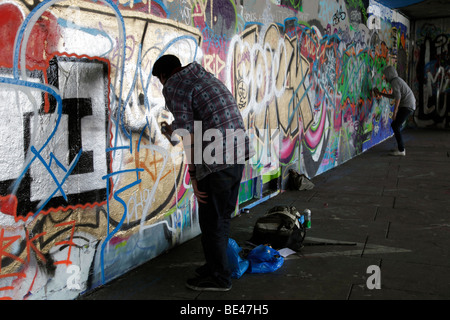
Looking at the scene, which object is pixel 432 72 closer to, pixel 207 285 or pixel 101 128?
pixel 207 285

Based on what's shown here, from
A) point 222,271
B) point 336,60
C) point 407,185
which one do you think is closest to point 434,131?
point 336,60

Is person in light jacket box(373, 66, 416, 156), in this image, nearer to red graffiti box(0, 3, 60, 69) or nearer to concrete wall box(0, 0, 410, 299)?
concrete wall box(0, 0, 410, 299)

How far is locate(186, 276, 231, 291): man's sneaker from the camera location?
3658 millimetres

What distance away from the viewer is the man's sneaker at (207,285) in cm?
366

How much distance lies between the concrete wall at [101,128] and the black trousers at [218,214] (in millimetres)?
816

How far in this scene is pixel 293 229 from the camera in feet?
15.0

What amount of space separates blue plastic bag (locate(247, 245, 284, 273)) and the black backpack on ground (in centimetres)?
39

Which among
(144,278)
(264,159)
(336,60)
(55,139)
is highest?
(336,60)

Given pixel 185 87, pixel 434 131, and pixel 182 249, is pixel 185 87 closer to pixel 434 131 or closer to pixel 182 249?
pixel 182 249

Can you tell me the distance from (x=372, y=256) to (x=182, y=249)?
6.36ft

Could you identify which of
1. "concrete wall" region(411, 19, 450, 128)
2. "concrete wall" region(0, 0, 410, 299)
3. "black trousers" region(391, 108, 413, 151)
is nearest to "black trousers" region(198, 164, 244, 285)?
"concrete wall" region(0, 0, 410, 299)

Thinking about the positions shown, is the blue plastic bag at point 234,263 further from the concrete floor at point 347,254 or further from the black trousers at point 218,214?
the black trousers at point 218,214

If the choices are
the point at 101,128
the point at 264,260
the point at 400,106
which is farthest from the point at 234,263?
the point at 400,106

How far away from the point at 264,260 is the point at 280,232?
0.53 metres
